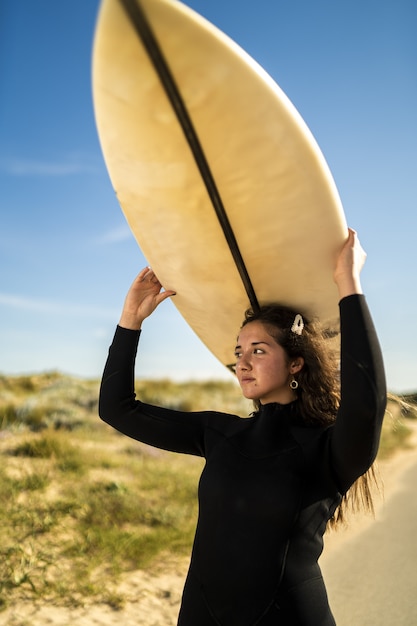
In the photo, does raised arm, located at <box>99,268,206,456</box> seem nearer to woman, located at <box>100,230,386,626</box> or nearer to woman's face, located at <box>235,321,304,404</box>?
woman, located at <box>100,230,386,626</box>

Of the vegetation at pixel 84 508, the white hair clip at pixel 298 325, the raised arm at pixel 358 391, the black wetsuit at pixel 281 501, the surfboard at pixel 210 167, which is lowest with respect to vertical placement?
the vegetation at pixel 84 508

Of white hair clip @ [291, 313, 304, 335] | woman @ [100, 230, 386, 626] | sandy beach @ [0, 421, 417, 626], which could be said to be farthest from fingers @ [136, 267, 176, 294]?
sandy beach @ [0, 421, 417, 626]

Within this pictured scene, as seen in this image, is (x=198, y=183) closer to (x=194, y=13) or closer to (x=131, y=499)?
(x=194, y=13)

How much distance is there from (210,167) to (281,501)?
1032 mm

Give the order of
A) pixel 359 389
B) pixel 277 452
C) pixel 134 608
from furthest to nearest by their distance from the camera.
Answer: pixel 134 608 < pixel 277 452 < pixel 359 389

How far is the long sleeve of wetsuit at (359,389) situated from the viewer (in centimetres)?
127

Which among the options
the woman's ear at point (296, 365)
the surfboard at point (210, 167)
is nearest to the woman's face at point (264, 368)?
the woman's ear at point (296, 365)

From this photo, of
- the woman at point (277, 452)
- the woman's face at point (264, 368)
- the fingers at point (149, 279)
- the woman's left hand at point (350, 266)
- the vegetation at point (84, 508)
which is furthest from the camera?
the vegetation at point (84, 508)

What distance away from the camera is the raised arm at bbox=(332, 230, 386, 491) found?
127cm

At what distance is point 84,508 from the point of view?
16.2 feet

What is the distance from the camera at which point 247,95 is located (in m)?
1.39

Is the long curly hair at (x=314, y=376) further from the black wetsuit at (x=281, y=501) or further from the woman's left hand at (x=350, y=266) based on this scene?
the woman's left hand at (x=350, y=266)

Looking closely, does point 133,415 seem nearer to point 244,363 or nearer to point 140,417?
point 140,417

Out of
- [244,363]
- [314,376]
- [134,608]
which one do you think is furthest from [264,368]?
[134,608]
